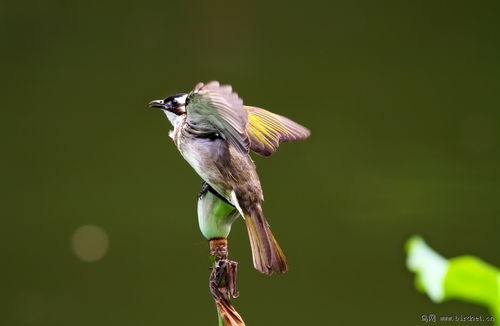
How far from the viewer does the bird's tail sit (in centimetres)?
94

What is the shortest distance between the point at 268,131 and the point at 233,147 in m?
0.12

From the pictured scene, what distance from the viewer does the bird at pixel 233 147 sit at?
3.21ft

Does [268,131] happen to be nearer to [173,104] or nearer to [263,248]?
[173,104]

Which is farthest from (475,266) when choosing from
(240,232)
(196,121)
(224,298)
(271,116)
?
(240,232)

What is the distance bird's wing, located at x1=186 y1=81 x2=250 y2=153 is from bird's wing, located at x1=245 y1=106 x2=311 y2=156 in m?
0.09

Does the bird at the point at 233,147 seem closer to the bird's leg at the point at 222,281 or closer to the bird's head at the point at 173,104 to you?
the bird's head at the point at 173,104

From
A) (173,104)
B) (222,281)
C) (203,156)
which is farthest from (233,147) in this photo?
(222,281)

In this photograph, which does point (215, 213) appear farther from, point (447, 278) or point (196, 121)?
point (447, 278)

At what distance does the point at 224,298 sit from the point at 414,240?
40cm

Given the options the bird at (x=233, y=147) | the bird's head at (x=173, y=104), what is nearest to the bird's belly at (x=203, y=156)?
the bird at (x=233, y=147)

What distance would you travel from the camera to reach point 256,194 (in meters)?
1.11

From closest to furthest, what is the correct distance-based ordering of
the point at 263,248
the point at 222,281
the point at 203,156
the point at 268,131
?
the point at 222,281
the point at 263,248
the point at 203,156
the point at 268,131

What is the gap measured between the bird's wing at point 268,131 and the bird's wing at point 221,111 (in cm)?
9

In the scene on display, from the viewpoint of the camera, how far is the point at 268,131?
1257 mm
